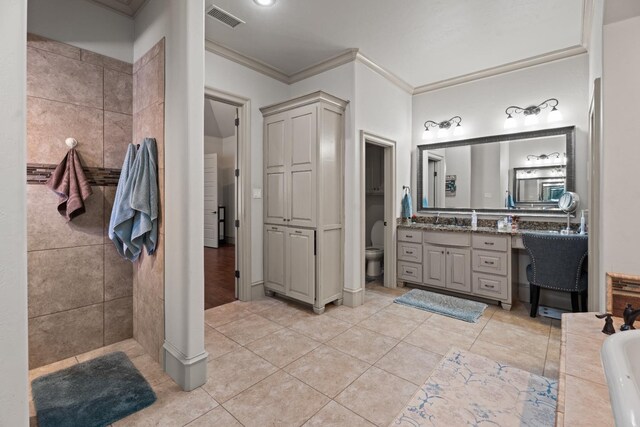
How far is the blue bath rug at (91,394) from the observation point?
1.59 meters

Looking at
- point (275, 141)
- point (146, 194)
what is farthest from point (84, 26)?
point (275, 141)

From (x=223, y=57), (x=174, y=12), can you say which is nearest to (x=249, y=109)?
(x=223, y=57)

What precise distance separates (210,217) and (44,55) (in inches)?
190

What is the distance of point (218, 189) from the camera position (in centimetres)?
707

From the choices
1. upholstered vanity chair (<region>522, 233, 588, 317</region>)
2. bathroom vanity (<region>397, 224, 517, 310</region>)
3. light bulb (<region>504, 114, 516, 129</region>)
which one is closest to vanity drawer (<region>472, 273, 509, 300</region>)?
bathroom vanity (<region>397, 224, 517, 310</region>)

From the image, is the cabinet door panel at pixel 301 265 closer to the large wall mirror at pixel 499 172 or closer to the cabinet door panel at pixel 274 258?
the cabinet door panel at pixel 274 258

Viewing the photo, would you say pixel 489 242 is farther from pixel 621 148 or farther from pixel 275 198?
pixel 275 198

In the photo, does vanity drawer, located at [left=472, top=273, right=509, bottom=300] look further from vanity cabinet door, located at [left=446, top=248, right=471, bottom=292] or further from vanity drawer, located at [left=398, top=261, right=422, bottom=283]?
vanity drawer, located at [left=398, top=261, right=422, bottom=283]

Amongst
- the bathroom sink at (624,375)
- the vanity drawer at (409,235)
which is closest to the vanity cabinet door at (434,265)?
the vanity drawer at (409,235)

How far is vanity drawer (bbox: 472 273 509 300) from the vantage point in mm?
3165

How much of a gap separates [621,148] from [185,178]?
2.40m

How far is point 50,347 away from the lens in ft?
6.84

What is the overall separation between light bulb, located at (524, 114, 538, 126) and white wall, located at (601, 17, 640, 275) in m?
2.04

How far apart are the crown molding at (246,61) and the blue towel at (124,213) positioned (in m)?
1.56
